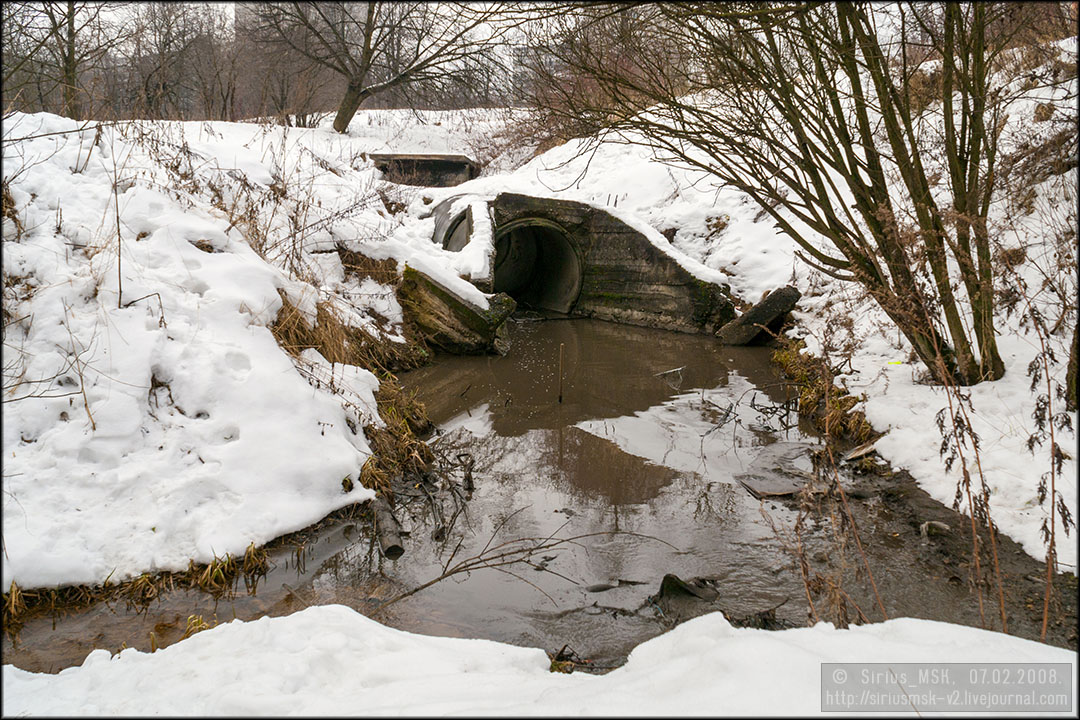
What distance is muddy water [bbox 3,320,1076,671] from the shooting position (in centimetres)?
347

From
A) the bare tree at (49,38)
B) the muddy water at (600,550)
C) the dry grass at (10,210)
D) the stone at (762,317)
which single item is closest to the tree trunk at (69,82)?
the bare tree at (49,38)

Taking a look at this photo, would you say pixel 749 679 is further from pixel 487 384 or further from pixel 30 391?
pixel 487 384

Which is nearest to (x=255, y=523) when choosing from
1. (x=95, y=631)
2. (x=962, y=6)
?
(x=95, y=631)

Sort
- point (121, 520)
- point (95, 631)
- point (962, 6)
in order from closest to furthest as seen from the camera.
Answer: point (95, 631), point (121, 520), point (962, 6)

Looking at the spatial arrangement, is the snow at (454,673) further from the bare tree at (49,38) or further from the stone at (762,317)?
the stone at (762,317)

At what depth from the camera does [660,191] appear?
16109mm

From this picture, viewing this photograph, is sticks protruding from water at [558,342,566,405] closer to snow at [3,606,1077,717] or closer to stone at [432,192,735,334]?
stone at [432,192,735,334]

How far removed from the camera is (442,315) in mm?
8773

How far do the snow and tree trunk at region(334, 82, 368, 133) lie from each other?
17416 mm

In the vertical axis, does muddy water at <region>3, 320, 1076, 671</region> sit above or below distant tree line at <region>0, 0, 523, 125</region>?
below

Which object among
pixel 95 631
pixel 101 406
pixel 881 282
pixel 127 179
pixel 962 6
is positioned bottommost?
pixel 95 631

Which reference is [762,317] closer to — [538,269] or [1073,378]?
[538,269]

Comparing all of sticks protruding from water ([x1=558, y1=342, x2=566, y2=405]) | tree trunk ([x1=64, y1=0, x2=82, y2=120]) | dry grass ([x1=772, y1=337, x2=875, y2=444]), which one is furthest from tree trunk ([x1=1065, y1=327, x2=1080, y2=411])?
tree trunk ([x1=64, y1=0, x2=82, y2=120])

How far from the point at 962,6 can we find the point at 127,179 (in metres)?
7.53
